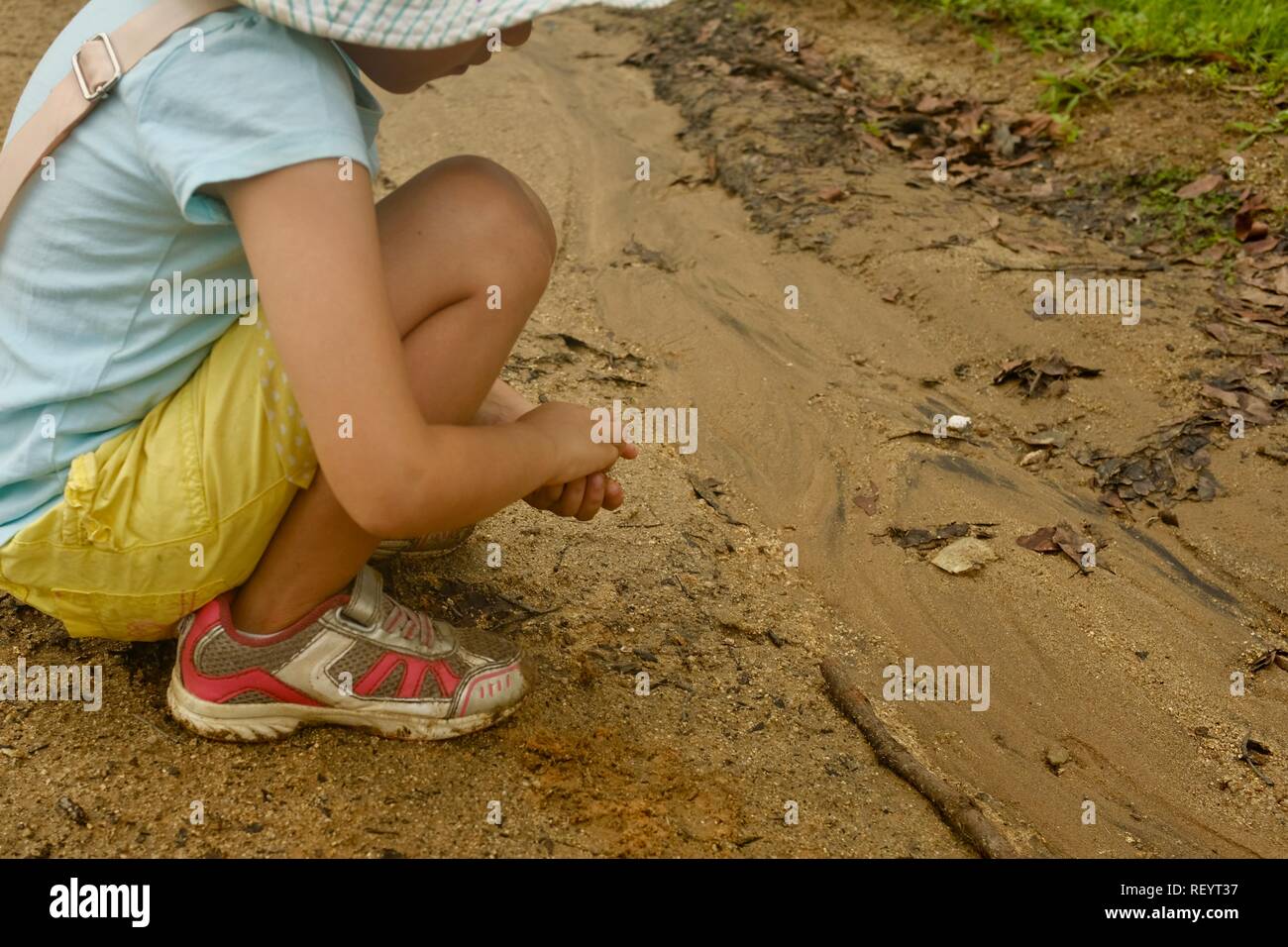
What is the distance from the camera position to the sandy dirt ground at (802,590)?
1937 mm

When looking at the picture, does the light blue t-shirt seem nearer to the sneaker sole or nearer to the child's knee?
the child's knee

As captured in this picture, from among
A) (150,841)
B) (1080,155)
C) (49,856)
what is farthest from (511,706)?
(1080,155)

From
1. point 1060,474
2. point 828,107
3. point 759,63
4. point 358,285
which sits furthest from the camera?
point 759,63

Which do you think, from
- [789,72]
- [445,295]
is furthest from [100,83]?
[789,72]

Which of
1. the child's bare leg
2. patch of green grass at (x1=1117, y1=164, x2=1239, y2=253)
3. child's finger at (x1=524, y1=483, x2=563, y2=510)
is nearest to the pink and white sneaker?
the child's bare leg

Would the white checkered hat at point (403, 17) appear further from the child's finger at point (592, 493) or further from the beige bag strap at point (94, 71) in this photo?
the child's finger at point (592, 493)

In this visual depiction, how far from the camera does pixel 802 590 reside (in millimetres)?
2627

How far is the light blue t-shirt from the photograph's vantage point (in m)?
1.41

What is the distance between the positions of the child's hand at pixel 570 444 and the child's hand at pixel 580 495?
0.01 meters

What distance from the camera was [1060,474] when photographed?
3014 mm

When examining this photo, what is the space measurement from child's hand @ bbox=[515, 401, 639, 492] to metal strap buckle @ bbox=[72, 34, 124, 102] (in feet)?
2.30

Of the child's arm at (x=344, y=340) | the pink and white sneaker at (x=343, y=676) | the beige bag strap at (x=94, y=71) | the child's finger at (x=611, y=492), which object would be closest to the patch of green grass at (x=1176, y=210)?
the child's finger at (x=611, y=492)

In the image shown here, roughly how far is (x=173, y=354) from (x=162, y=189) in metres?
0.27
